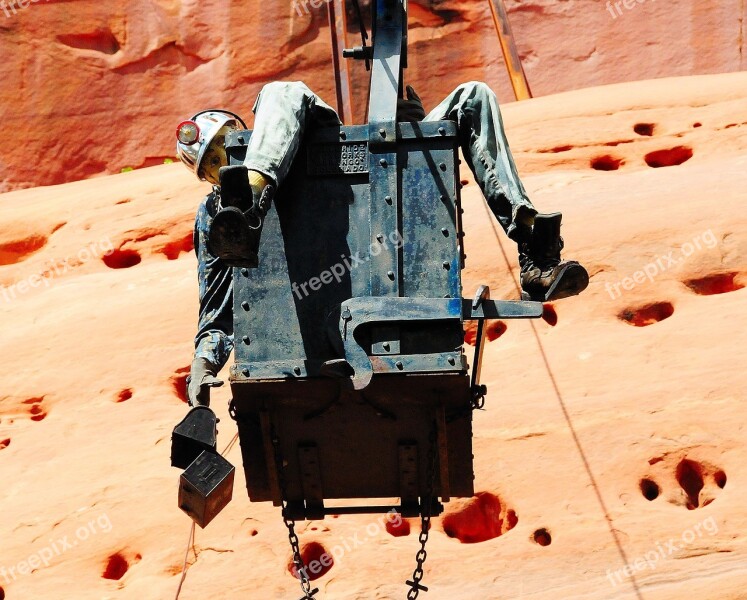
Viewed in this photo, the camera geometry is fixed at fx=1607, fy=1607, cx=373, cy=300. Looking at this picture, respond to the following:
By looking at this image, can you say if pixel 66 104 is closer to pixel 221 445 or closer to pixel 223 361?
pixel 221 445

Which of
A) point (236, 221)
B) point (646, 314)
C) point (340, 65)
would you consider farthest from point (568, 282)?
point (340, 65)

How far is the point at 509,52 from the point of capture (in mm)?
14609

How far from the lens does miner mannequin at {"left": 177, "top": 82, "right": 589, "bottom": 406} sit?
6.34 m

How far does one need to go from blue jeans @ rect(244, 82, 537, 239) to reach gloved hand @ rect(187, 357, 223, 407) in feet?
3.40

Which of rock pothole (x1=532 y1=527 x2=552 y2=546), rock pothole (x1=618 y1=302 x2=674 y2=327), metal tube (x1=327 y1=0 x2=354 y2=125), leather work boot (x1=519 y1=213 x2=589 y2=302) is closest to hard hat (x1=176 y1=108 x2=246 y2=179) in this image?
leather work boot (x1=519 y1=213 x2=589 y2=302)

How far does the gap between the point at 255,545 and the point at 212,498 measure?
2.71 m

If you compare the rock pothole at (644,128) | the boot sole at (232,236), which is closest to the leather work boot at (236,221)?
the boot sole at (232,236)

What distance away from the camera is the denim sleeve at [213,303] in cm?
742

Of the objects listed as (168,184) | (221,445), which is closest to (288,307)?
(221,445)

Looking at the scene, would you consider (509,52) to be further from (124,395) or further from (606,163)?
(124,395)

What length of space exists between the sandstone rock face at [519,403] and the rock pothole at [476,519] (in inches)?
0.5

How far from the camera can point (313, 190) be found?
7.01 meters

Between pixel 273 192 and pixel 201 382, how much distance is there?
1.05m

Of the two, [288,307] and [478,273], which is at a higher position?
[288,307]
